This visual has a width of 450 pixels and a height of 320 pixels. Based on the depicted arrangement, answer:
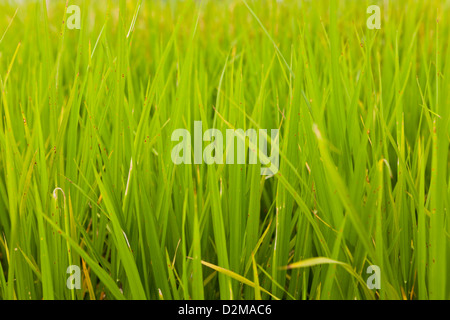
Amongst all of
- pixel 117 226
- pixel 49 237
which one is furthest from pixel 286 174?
pixel 49 237

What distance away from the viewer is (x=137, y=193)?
74 cm

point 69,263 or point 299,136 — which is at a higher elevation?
point 299,136

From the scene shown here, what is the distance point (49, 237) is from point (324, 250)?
0.43 metres

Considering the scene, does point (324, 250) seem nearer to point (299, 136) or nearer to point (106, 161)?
point (299, 136)

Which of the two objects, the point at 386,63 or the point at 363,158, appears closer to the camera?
the point at 363,158

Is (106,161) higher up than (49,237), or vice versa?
(106,161)
